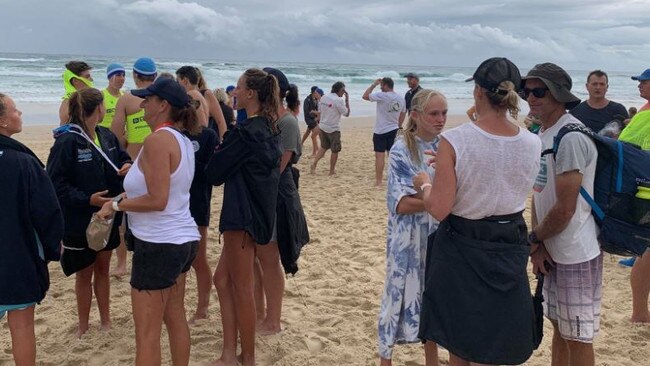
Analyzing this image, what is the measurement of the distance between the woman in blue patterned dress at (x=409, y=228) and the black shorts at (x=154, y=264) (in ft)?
3.92

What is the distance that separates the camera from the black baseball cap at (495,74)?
2.16 metres

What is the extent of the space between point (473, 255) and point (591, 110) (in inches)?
187

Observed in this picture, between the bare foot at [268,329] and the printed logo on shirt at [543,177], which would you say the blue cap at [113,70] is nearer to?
the bare foot at [268,329]

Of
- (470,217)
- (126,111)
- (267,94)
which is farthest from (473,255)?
(126,111)

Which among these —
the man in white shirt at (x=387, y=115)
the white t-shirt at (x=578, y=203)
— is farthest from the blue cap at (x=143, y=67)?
the man in white shirt at (x=387, y=115)

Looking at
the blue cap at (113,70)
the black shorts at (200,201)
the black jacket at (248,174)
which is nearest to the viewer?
the black jacket at (248,174)

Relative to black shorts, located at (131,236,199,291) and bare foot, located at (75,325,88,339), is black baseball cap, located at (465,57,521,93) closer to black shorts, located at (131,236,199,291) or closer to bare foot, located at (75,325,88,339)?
black shorts, located at (131,236,199,291)

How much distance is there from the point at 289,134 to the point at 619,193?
208 cm

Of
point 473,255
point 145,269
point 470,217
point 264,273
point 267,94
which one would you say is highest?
point 267,94

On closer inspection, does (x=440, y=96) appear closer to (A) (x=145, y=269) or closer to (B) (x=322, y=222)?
(A) (x=145, y=269)

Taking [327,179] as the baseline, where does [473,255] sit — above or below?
above

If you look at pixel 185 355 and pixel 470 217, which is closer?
pixel 470 217

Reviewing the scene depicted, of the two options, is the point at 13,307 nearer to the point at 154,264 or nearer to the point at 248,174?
the point at 154,264

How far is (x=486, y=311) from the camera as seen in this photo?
7.20 ft
